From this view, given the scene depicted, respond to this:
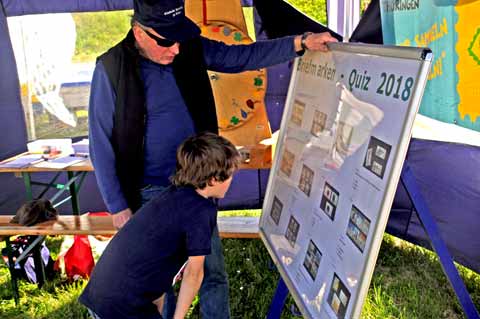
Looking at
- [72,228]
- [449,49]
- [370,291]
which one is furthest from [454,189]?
[72,228]

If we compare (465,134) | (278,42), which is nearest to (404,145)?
(278,42)

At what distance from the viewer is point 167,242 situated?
6.11 ft

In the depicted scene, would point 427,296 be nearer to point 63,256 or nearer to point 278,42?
point 278,42

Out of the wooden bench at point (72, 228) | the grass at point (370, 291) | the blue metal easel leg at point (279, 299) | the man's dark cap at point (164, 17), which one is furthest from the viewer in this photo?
the wooden bench at point (72, 228)

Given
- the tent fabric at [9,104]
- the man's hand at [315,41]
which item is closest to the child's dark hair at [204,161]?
the man's hand at [315,41]

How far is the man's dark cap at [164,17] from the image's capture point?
1990 mm

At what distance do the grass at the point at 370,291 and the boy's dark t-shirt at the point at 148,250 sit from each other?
126cm

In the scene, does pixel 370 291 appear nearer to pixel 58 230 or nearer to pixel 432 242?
pixel 432 242

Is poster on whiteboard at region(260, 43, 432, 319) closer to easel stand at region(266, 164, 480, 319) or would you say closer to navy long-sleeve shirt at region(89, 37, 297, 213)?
easel stand at region(266, 164, 480, 319)

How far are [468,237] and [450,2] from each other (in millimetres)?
1714

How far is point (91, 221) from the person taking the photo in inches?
136

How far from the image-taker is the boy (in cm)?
186

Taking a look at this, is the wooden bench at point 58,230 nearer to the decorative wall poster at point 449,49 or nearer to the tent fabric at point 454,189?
the tent fabric at point 454,189

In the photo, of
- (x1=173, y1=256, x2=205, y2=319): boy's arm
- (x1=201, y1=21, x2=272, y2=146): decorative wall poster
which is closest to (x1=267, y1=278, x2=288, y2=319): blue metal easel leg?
(x1=173, y1=256, x2=205, y2=319): boy's arm
